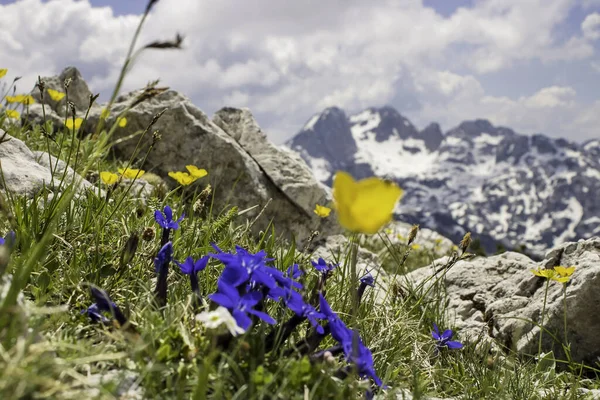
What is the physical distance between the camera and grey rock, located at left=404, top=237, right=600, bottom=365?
4.39 meters

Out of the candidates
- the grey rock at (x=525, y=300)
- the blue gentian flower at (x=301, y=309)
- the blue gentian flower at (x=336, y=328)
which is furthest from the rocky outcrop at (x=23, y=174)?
the grey rock at (x=525, y=300)

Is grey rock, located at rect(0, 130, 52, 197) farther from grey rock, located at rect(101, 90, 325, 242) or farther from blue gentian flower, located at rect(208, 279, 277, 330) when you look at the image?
grey rock, located at rect(101, 90, 325, 242)

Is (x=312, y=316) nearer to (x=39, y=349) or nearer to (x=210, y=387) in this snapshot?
(x=210, y=387)

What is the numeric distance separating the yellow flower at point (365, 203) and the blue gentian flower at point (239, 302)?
2.08 ft

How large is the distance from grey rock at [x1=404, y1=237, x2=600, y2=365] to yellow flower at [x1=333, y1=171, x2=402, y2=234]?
248 cm

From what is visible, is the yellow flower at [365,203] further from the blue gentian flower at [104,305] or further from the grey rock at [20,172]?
the grey rock at [20,172]

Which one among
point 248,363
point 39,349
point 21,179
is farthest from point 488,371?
point 21,179

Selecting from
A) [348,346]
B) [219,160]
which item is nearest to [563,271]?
[348,346]

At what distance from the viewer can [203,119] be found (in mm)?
8734

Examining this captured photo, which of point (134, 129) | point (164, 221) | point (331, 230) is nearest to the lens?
point (164, 221)

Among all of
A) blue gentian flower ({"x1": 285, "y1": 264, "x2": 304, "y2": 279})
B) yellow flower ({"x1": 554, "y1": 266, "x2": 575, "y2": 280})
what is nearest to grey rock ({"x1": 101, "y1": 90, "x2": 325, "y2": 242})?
yellow flower ({"x1": 554, "y1": 266, "x2": 575, "y2": 280})

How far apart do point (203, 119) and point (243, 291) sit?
6.89 metres

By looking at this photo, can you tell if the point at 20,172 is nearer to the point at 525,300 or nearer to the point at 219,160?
the point at 219,160

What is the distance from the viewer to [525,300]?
4914 millimetres
